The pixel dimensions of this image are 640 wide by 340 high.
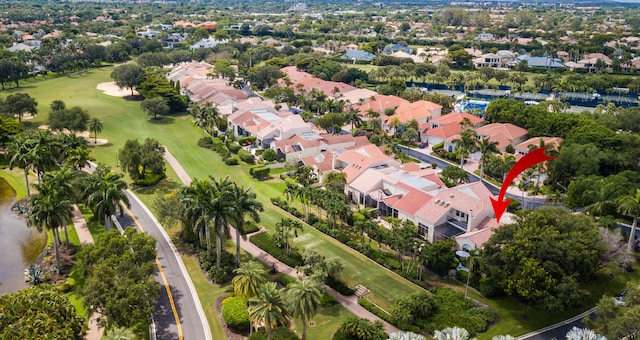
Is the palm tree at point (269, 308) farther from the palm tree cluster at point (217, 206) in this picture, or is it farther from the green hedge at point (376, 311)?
the palm tree cluster at point (217, 206)

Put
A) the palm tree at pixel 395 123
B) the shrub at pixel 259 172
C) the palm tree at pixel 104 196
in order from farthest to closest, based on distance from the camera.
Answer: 1. the palm tree at pixel 395 123
2. the shrub at pixel 259 172
3. the palm tree at pixel 104 196

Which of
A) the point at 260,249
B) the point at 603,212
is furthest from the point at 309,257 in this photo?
the point at 603,212

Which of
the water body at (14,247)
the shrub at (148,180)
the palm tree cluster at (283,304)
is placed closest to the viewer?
the palm tree cluster at (283,304)

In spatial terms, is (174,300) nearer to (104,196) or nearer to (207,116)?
(104,196)

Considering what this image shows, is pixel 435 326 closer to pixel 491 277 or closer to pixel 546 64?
pixel 491 277

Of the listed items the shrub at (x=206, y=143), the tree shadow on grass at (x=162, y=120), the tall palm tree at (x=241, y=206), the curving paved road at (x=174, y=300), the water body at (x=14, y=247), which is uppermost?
the tall palm tree at (x=241, y=206)

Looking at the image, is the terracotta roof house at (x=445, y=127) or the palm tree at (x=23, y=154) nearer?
the palm tree at (x=23, y=154)

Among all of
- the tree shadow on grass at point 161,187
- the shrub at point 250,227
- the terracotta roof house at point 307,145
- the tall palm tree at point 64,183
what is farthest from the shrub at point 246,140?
the tall palm tree at point 64,183

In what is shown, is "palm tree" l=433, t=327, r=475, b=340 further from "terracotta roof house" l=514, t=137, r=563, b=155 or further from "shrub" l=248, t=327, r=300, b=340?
"terracotta roof house" l=514, t=137, r=563, b=155
